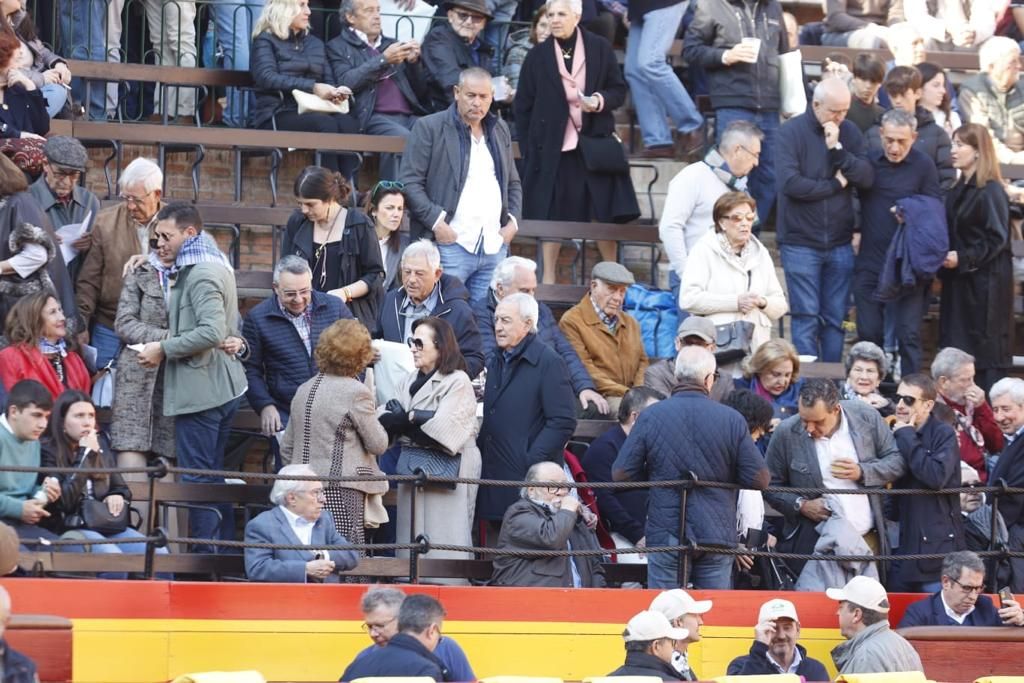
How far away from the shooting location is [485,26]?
17000mm

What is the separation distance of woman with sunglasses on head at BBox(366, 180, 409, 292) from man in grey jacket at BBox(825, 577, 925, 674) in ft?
11.8

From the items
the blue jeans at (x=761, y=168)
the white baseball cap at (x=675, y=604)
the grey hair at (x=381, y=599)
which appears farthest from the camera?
the blue jeans at (x=761, y=168)

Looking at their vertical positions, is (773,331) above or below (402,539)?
above

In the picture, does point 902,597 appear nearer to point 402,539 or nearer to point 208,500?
point 402,539

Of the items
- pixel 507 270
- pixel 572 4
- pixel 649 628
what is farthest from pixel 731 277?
pixel 649 628

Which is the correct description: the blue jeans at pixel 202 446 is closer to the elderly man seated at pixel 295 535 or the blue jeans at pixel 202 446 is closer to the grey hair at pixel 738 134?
the elderly man seated at pixel 295 535

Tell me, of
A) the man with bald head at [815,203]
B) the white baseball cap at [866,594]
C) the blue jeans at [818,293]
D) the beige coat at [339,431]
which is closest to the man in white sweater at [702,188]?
the man with bald head at [815,203]

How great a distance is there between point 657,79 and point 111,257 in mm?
4802

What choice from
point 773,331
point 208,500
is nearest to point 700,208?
point 773,331

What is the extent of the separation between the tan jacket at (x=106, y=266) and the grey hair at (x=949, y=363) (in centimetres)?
456

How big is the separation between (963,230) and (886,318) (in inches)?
30.2

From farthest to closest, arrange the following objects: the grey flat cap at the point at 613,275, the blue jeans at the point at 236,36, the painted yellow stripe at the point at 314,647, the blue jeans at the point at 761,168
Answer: the blue jeans at the point at 236,36, the blue jeans at the point at 761,168, the grey flat cap at the point at 613,275, the painted yellow stripe at the point at 314,647

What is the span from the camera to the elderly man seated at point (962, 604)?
38.0 feet

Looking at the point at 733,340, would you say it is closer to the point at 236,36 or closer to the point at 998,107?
the point at 998,107
